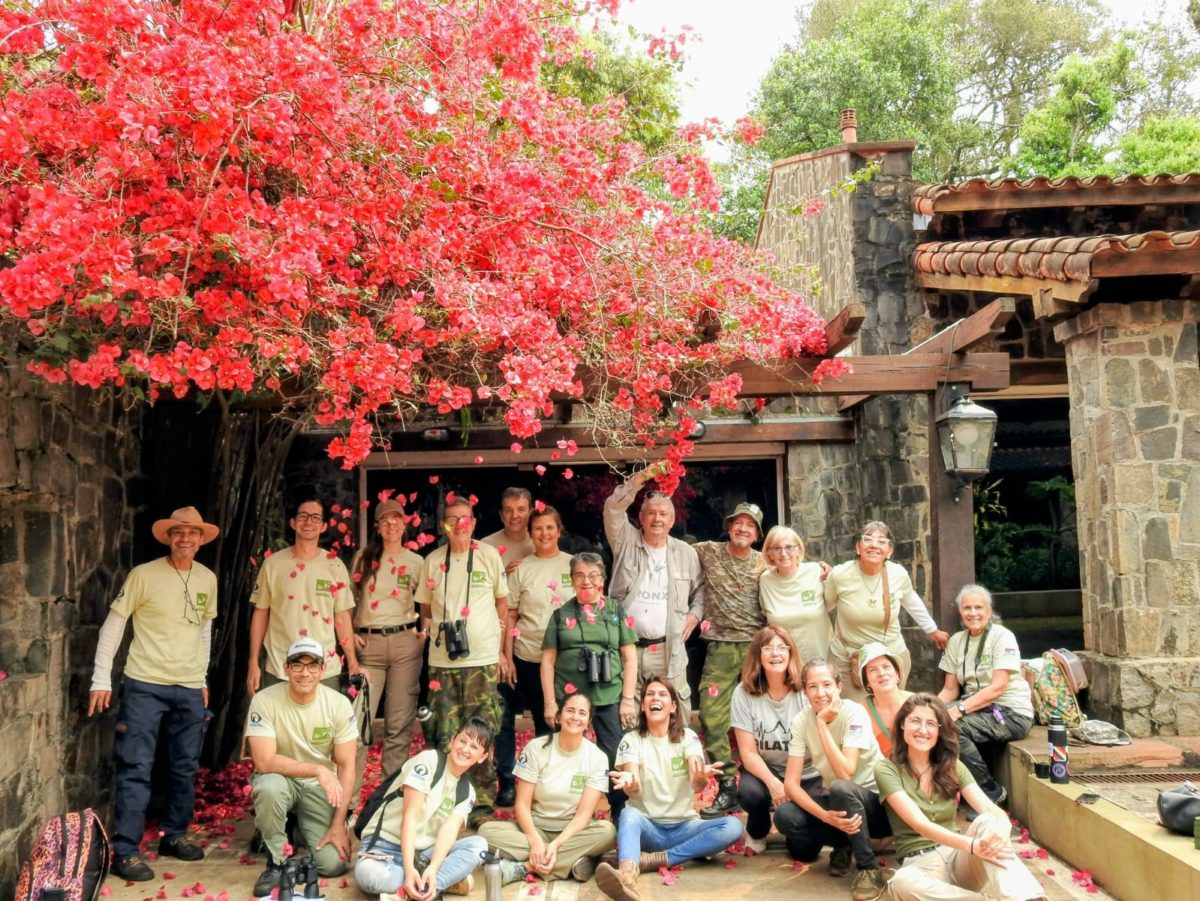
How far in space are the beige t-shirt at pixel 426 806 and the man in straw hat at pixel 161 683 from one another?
1.05m

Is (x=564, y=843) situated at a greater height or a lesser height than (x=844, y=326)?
lesser

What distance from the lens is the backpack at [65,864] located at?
4109 millimetres

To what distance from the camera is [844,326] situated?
18.3ft

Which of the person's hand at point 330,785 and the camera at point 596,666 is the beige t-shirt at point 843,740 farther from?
the person's hand at point 330,785

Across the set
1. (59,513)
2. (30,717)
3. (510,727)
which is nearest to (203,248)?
(59,513)

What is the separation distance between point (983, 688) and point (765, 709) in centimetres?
118

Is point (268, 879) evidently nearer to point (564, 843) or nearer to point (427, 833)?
point (427, 833)

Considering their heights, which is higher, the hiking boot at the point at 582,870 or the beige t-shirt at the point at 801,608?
the beige t-shirt at the point at 801,608

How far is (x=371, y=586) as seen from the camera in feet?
18.5

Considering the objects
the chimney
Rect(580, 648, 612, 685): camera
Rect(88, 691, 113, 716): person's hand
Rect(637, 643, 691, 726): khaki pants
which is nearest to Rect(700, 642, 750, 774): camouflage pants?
Rect(637, 643, 691, 726): khaki pants

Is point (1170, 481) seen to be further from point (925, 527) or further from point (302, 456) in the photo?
point (302, 456)

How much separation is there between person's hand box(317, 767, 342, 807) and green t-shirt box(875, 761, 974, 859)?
2228 mm

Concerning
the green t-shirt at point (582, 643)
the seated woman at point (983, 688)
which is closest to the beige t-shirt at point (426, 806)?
the green t-shirt at point (582, 643)

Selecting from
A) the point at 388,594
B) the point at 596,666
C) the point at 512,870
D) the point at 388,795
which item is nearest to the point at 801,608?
the point at 596,666
